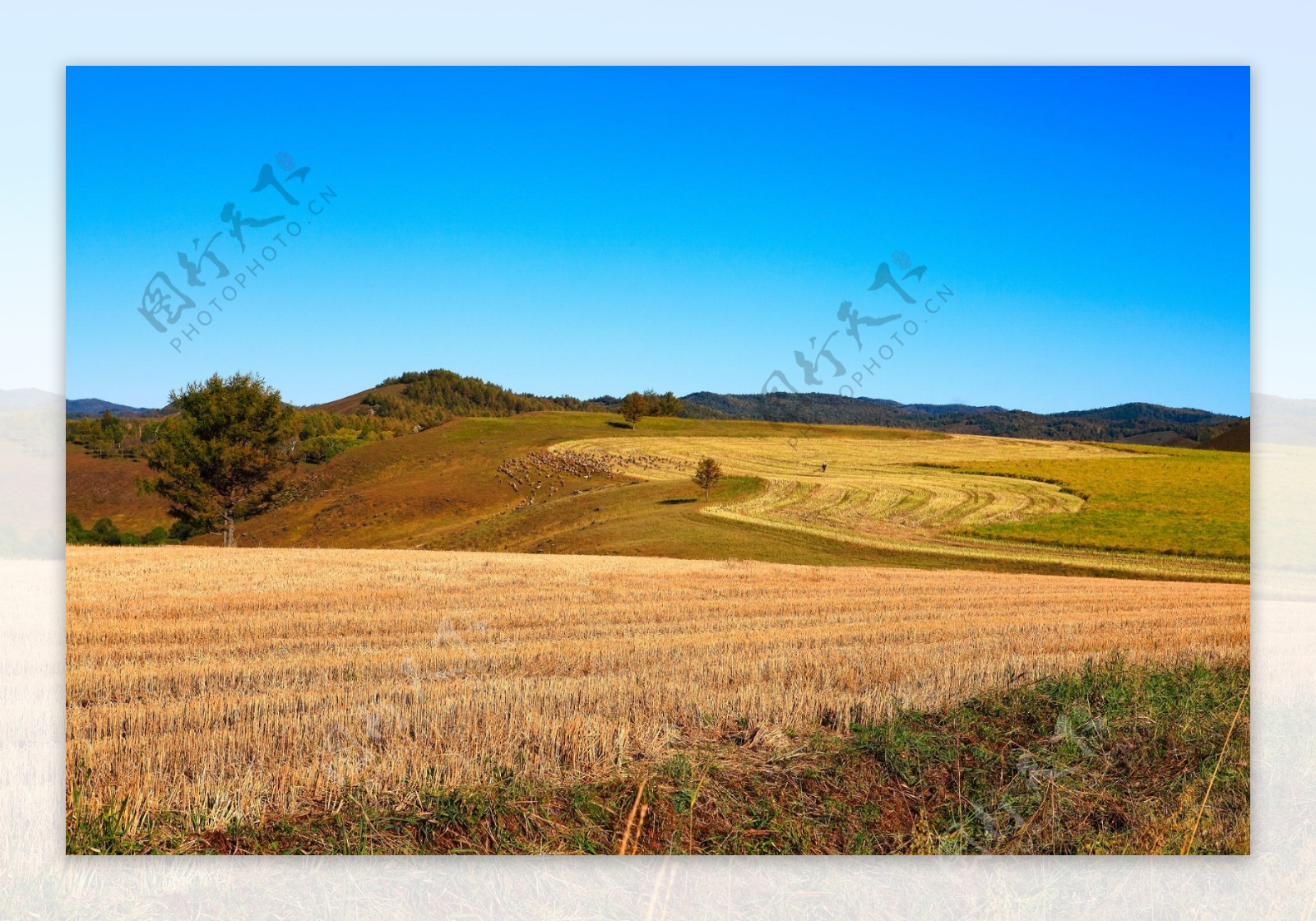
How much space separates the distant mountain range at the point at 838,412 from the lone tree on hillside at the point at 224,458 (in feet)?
15.7

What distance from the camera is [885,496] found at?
21.9m

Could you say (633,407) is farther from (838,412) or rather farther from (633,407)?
(838,412)

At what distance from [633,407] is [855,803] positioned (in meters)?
8.12

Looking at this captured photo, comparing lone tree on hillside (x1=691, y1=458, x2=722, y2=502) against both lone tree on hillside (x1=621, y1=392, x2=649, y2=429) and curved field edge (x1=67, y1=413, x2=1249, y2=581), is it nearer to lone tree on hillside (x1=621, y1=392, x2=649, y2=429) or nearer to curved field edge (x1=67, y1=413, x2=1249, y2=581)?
curved field edge (x1=67, y1=413, x2=1249, y2=581)

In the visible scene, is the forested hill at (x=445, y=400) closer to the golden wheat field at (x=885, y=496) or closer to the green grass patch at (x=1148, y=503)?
the golden wheat field at (x=885, y=496)

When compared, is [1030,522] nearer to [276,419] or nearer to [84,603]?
[276,419]

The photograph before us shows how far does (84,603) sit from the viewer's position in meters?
9.80

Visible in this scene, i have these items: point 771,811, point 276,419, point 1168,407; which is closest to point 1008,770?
point 771,811

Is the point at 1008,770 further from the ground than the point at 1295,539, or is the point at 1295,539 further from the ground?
the point at 1295,539

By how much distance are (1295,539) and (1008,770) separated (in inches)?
144

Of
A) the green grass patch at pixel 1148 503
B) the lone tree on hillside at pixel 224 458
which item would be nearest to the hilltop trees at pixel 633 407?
the green grass patch at pixel 1148 503

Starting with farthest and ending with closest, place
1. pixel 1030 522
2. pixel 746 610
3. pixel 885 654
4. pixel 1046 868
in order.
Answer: pixel 1030 522 → pixel 746 610 → pixel 885 654 → pixel 1046 868

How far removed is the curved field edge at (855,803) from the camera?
17.4 ft

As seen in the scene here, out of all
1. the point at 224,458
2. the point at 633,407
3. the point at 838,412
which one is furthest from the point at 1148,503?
the point at 224,458
